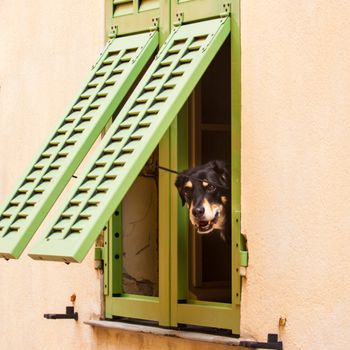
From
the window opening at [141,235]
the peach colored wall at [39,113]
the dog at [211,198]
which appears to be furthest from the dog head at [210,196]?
the peach colored wall at [39,113]

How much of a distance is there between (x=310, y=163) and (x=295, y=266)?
51cm

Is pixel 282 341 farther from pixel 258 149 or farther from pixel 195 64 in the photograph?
pixel 195 64

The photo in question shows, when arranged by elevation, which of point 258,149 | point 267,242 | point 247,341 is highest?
point 258,149

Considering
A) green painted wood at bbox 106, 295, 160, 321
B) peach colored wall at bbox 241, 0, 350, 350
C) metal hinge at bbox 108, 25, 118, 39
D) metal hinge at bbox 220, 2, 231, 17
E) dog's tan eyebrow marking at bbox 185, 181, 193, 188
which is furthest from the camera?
metal hinge at bbox 108, 25, 118, 39

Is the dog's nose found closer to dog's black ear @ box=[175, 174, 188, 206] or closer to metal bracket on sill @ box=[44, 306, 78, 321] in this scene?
dog's black ear @ box=[175, 174, 188, 206]

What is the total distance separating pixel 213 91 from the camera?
30.6 ft

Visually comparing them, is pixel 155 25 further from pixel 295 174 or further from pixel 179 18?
pixel 295 174

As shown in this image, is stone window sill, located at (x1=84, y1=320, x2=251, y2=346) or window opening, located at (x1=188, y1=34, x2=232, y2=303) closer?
stone window sill, located at (x1=84, y1=320, x2=251, y2=346)

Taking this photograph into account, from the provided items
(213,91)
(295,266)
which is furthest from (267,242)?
(213,91)

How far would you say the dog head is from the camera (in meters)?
8.07

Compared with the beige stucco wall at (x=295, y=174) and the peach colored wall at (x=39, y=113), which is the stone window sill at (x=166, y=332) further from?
the peach colored wall at (x=39, y=113)

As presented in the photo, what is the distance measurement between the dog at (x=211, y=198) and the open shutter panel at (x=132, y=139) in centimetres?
52

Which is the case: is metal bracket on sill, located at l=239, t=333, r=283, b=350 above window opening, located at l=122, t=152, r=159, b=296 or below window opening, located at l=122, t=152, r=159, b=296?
below

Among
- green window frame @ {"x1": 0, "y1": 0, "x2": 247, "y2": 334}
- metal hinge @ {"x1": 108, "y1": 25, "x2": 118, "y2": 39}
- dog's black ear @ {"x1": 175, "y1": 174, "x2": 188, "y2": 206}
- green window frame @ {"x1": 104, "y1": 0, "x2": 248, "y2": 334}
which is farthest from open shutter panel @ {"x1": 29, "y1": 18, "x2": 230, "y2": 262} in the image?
metal hinge @ {"x1": 108, "y1": 25, "x2": 118, "y2": 39}
